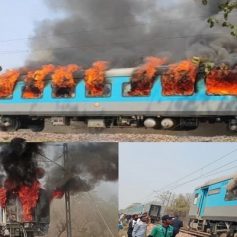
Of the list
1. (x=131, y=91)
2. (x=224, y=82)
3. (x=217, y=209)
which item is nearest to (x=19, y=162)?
(x=217, y=209)

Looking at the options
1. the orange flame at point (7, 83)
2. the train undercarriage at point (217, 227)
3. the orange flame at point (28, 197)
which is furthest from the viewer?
the orange flame at point (7, 83)

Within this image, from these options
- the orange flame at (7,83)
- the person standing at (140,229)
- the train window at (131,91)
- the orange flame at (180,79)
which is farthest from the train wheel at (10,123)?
the person standing at (140,229)

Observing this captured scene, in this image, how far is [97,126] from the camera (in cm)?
1939

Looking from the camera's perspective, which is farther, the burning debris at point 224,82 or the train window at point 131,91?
the train window at point 131,91

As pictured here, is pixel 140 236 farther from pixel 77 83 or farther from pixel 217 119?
pixel 77 83

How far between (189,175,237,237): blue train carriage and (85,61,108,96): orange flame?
6.05 m

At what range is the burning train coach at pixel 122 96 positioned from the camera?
17062 mm

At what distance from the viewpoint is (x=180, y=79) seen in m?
17.3

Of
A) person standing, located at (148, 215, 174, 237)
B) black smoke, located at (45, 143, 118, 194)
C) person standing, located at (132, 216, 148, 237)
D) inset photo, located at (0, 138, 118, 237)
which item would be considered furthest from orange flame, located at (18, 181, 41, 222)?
person standing, located at (148, 215, 174, 237)

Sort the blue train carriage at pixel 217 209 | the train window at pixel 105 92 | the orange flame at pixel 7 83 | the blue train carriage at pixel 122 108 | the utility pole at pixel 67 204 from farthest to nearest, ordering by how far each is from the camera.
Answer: the orange flame at pixel 7 83 → the train window at pixel 105 92 → the blue train carriage at pixel 122 108 → the blue train carriage at pixel 217 209 → the utility pole at pixel 67 204

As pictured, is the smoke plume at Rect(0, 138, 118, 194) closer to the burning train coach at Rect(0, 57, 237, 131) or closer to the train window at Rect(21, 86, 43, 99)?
the burning train coach at Rect(0, 57, 237, 131)

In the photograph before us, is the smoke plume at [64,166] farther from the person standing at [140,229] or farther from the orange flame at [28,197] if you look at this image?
the person standing at [140,229]

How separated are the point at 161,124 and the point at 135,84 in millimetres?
1773

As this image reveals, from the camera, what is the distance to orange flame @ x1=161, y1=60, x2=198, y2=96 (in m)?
17.1
